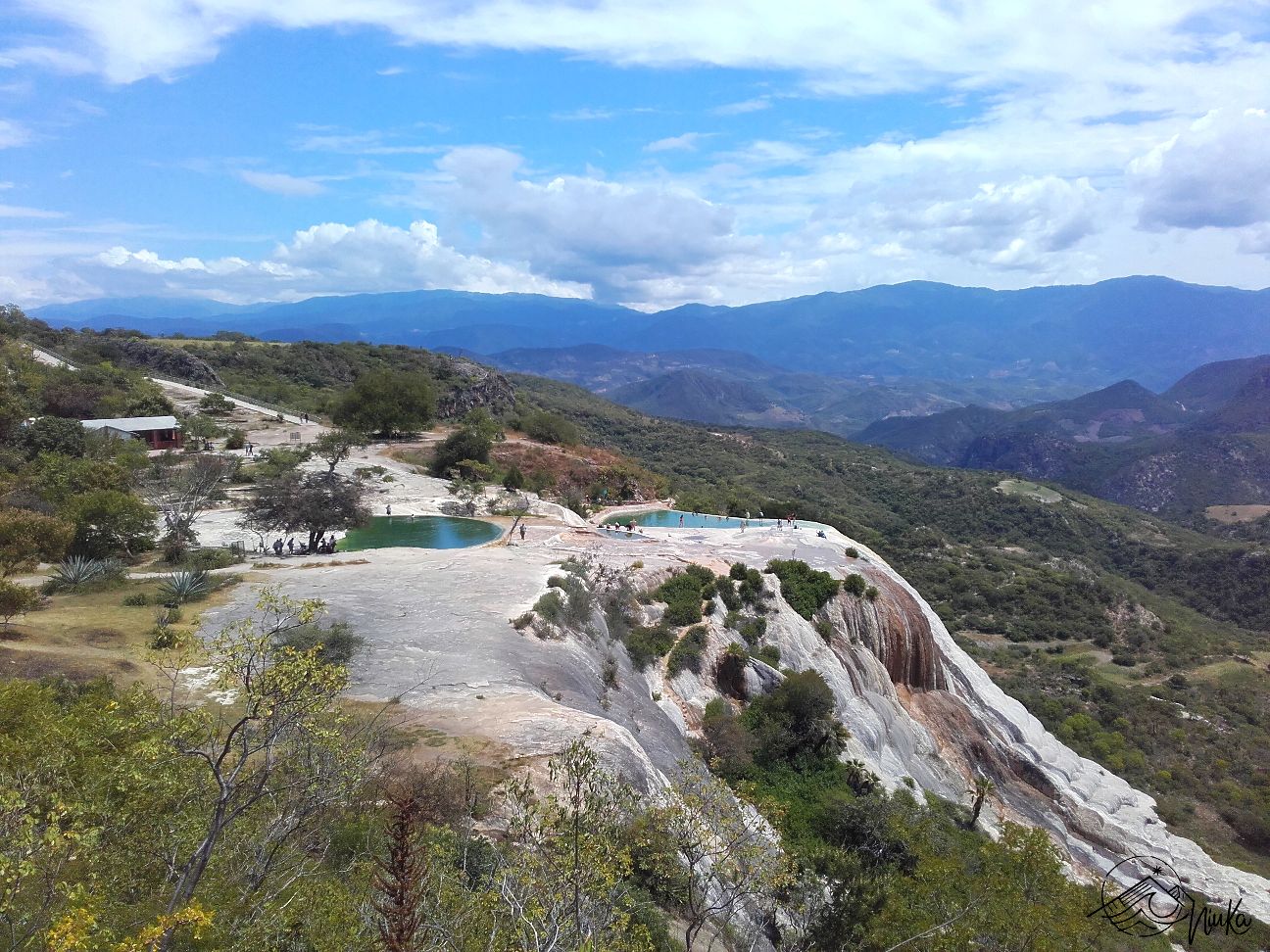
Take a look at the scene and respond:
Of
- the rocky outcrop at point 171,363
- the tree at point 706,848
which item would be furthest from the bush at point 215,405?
the tree at point 706,848

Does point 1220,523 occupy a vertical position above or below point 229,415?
below

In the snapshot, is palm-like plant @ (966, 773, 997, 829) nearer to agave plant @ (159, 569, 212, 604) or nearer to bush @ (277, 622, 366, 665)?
bush @ (277, 622, 366, 665)

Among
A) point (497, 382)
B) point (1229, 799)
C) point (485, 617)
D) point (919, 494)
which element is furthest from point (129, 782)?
point (919, 494)

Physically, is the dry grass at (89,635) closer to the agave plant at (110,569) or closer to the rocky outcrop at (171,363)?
the agave plant at (110,569)

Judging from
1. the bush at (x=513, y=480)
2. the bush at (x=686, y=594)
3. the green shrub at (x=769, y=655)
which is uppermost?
the bush at (x=513, y=480)

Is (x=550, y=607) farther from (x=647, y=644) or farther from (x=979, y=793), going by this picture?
(x=979, y=793)

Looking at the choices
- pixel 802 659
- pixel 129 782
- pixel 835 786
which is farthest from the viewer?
pixel 802 659

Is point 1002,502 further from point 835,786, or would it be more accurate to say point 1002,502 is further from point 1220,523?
point 835,786
